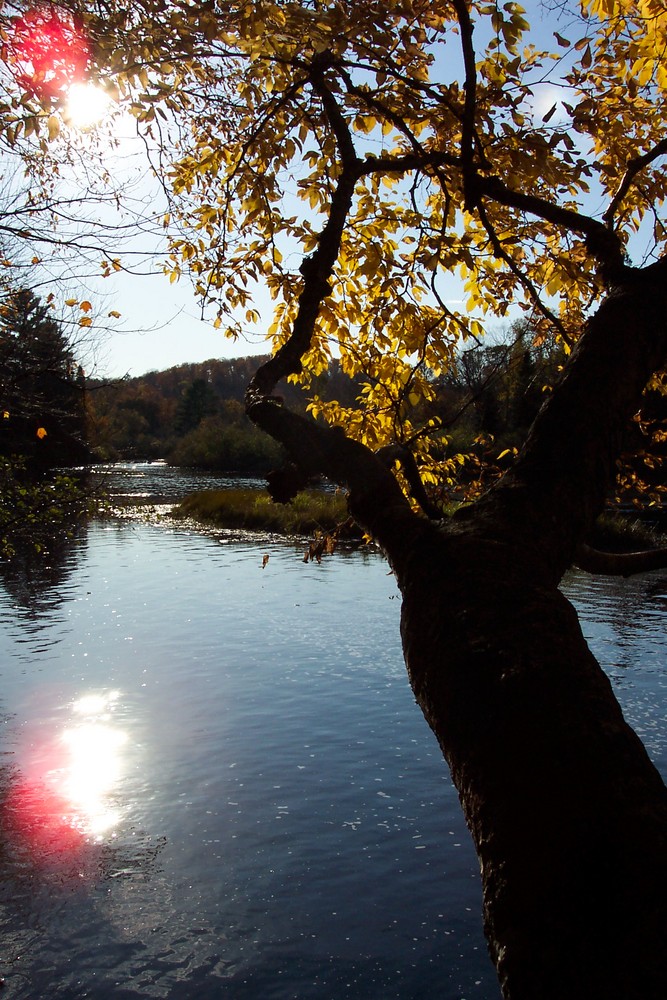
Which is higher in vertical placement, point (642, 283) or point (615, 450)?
point (642, 283)

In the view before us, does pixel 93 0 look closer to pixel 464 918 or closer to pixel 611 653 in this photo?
pixel 464 918

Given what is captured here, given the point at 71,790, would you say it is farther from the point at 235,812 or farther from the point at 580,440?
the point at 580,440

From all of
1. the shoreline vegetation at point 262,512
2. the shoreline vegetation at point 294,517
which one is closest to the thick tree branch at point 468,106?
the shoreline vegetation at point 294,517

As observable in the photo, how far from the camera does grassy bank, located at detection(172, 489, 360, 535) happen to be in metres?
28.3

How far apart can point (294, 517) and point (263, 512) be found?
6.27 feet

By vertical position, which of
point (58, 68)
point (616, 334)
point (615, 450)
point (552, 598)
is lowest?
point (552, 598)

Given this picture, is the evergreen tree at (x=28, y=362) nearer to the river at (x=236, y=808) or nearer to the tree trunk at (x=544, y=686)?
the river at (x=236, y=808)

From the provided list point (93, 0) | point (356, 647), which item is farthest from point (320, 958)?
point (356, 647)

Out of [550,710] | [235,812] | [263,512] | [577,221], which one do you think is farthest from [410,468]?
[263,512]

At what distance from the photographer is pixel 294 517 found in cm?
2898

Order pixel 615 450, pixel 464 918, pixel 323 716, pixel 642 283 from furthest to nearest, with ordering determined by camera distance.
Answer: pixel 323 716, pixel 464 918, pixel 642 283, pixel 615 450

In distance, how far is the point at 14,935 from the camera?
646cm

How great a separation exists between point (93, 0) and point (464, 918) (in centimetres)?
750

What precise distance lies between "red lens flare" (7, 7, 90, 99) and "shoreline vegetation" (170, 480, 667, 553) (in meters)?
18.2
